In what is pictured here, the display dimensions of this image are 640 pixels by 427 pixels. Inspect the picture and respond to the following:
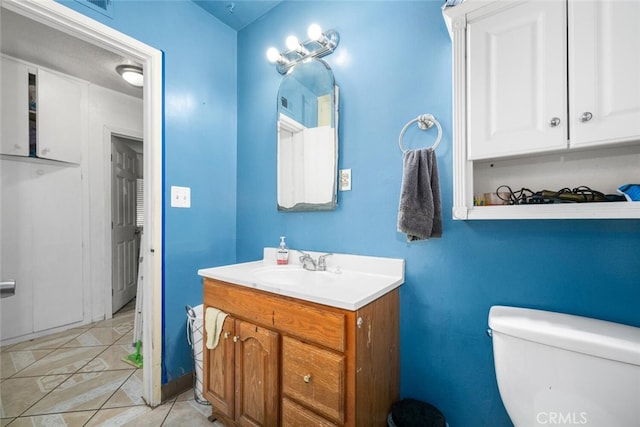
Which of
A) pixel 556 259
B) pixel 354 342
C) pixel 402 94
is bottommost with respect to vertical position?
pixel 354 342

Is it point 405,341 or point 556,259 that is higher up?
point 556,259

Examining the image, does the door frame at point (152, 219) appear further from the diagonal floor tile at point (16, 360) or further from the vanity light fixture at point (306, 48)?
the diagonal floor tile at point (16, 360)

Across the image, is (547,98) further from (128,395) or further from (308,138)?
(128,395)

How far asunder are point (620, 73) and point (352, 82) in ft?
3.41

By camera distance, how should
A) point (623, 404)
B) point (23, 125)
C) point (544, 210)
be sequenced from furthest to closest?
point (23, 125) < point (544, 210) < point (623, 404)

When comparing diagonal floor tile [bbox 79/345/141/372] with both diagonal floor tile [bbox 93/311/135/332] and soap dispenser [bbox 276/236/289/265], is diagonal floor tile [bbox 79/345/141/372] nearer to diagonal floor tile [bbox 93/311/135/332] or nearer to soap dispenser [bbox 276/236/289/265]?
diagonal floor tile [bbox 93/311/135/332]

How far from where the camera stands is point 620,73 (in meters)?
0.73

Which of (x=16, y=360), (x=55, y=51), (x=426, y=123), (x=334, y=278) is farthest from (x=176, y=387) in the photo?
A: (x=55, y=51)

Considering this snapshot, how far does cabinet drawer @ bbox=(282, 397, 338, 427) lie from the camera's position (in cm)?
96

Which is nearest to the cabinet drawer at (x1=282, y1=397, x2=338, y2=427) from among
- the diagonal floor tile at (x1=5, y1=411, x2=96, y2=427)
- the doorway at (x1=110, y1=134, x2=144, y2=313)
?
the diagonal floor tile at (x1=5, y1=411, x2=96, y2=427)

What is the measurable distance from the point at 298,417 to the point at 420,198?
3.33ft

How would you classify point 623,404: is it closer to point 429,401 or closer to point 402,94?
point 429,401

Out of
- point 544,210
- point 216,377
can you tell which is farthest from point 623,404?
point 216,377

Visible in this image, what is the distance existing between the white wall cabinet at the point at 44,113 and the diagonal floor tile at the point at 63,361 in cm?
170
